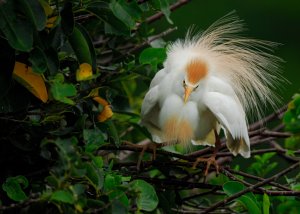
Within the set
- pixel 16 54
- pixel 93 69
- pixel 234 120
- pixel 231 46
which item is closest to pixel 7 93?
pixel 16 54

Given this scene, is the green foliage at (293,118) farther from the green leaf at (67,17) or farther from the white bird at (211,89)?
the green leaf at (67,17)

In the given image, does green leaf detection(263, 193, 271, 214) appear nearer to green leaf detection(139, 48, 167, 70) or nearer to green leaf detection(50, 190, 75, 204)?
green leaf detection(139, 48, 167, 70)

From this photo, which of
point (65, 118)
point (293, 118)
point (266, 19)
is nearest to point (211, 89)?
point (293, 118)

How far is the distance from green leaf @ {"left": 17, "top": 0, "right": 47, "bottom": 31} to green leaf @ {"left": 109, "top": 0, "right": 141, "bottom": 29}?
190 mm

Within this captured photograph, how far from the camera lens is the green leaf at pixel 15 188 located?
1.65 metres

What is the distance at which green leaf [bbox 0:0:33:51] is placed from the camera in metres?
1.58

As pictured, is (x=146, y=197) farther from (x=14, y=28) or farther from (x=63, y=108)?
(x=14, y=28)

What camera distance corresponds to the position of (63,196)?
1456 mm

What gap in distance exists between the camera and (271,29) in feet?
21.7

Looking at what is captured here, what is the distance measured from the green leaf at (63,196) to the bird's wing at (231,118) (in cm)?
89

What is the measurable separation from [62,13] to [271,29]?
5106 mm

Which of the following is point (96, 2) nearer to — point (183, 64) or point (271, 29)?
point (183, 64)

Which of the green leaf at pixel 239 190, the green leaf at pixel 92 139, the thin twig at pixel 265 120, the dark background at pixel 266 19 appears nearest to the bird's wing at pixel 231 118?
the thin twig at pixel 265 120

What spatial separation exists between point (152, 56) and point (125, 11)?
224mm
